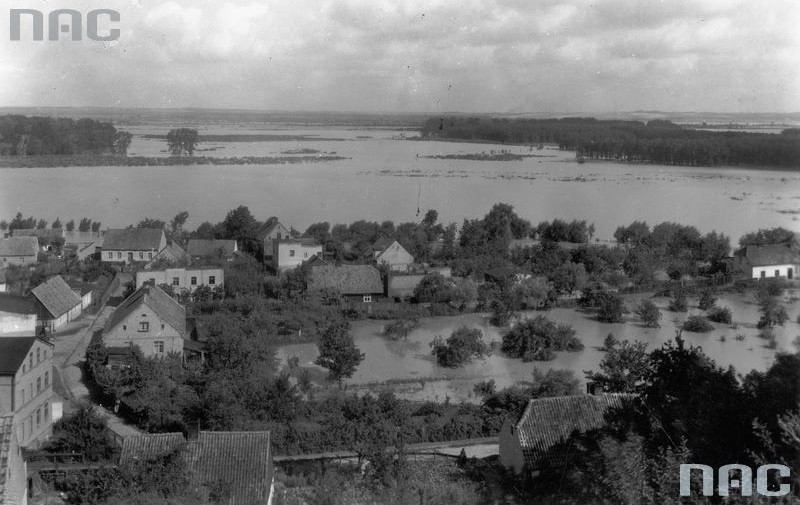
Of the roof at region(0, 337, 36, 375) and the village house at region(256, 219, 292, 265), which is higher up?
the village house at region(256, 219, 292, 265)

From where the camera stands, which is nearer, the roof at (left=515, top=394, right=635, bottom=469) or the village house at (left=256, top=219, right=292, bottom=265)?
the roof at (left=515, top=394, right=635, bottom=469)

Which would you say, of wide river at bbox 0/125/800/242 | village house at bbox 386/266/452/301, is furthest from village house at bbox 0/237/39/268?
village house at bbox 386/266/452/301

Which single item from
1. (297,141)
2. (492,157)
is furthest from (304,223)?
(297,141)

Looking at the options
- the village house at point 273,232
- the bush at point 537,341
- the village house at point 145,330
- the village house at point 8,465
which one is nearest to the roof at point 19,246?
the village house at point 273,232

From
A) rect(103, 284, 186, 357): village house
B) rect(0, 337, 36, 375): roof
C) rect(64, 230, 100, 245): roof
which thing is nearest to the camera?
rect(0, 337, 36, 375): roof

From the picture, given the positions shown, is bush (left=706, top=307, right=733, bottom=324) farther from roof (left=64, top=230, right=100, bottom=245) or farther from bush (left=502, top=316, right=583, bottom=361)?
roof (left=64, top=230, right=100, bottom=245)

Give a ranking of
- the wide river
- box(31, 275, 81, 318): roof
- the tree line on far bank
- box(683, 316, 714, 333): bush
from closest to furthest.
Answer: box(31, 275, 81, 318): roof → box(683, 316, 714, 333): bush → the wide river → the tree line on far bank

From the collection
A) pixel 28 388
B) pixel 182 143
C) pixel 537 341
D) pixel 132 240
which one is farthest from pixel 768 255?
pixel 182 143
